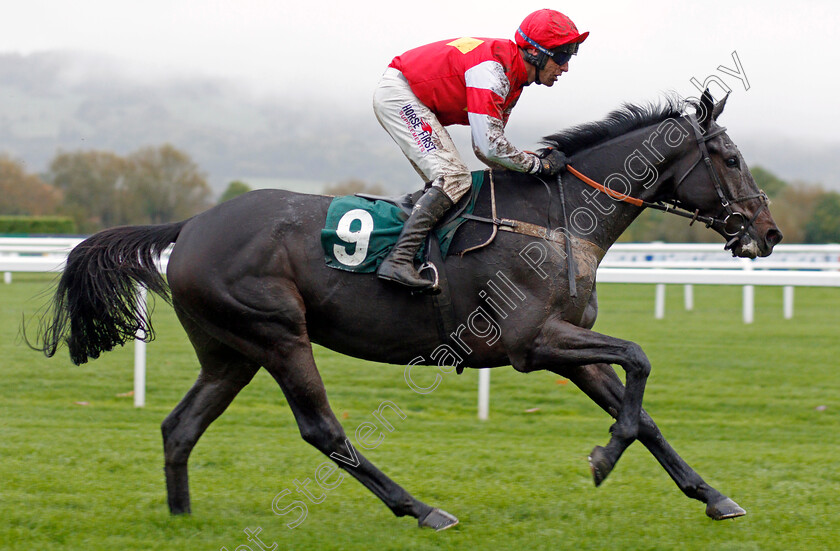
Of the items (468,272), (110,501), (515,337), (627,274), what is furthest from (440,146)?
(627,274)

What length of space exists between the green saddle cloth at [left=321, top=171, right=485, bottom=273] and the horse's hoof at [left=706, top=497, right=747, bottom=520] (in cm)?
165

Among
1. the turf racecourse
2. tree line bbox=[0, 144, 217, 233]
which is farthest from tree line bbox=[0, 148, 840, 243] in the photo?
the turf racecourse

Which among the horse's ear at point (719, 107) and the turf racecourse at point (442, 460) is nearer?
the turf racecourse at point (442, 460)

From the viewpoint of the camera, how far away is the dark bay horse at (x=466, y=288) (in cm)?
375

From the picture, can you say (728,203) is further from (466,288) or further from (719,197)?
(466,288)

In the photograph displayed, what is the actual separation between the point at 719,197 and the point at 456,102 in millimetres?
1270

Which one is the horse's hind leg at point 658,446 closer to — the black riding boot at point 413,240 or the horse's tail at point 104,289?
the black riding boot at point 413,240

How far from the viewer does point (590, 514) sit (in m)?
4.00

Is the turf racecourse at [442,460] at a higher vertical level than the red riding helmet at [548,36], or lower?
lower

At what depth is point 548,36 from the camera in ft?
12.3

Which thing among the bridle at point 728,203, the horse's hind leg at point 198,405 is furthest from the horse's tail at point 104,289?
the bridle at point 728,203

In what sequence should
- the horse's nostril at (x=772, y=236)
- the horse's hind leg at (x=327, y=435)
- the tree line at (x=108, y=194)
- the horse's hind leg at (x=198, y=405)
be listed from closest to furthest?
the horse's hind leg at (x=327, y=435) → the horse's nostril at (x=772, y=236) → the horse's hind leg at (x=198, y=405) → the tree line at (x=108, y=194)

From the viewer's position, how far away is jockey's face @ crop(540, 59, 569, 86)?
3844 millimetres

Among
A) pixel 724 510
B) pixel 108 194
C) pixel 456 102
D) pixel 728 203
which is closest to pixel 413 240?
pixel 456 102
